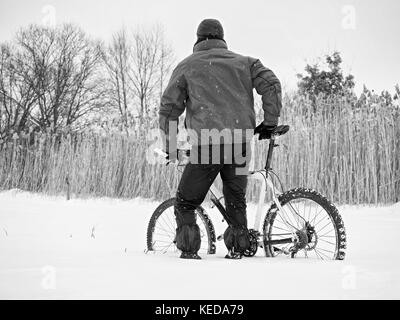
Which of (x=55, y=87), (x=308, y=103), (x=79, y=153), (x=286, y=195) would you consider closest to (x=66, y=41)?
(x=55, y=87)

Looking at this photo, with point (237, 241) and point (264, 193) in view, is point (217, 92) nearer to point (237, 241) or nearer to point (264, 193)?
point (264, 193)

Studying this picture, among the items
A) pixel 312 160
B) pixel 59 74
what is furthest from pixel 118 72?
pixel 312 160

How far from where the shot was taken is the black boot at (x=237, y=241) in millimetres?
2555

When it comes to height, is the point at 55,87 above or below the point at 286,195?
above

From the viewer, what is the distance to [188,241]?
101 inches

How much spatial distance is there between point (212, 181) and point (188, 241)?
35 centimetres

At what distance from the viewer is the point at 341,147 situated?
602cm

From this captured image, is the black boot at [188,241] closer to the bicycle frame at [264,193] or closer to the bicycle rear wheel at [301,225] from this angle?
the bicycle frame at [264,193]

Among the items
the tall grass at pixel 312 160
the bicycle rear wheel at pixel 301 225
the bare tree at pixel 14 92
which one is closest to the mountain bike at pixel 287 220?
the bicycle rear wheel at pixel 301 225

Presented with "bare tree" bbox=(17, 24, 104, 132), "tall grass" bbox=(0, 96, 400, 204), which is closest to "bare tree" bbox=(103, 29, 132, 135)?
"bare tree" bbox=(17, 24, 104, 132)

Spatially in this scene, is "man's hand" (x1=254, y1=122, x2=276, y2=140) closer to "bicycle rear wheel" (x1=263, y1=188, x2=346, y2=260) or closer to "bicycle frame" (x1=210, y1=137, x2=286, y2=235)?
"bicycle frame" (x1=210, y1=137, x2=286, y2=235)

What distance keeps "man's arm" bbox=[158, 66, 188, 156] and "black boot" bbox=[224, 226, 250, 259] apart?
1.96 ft
